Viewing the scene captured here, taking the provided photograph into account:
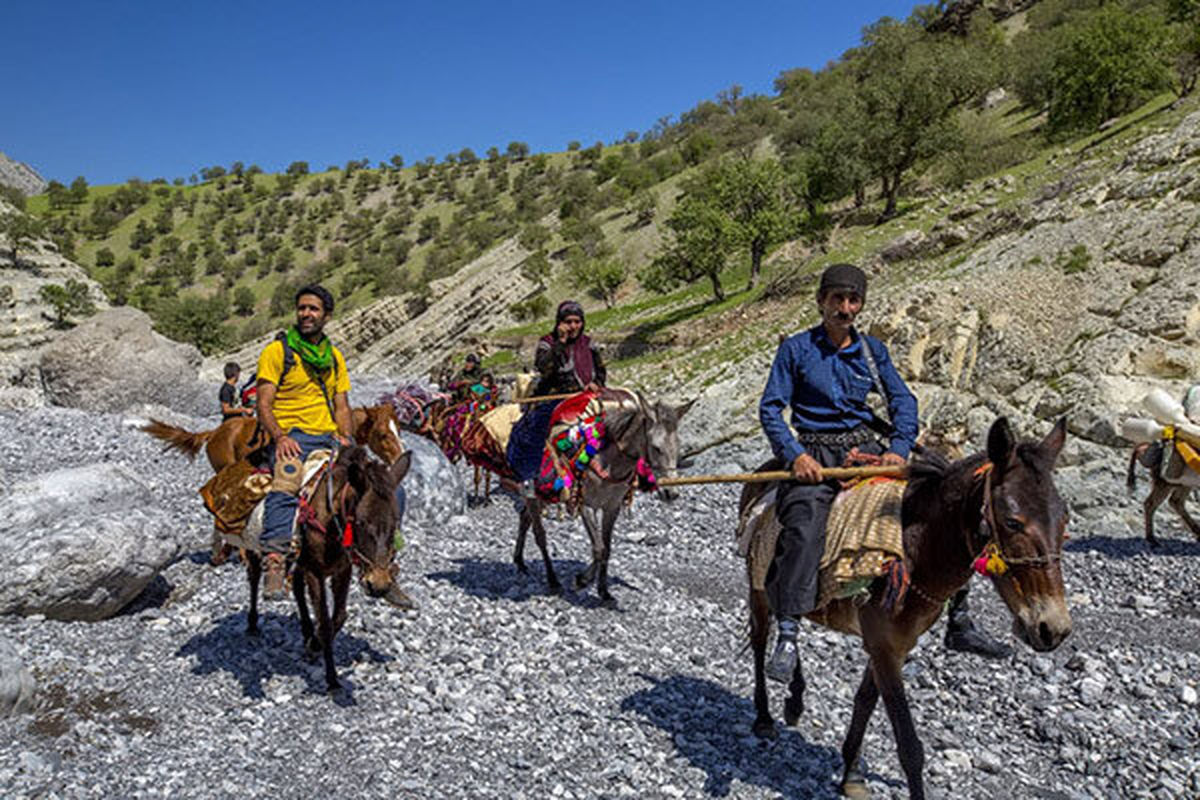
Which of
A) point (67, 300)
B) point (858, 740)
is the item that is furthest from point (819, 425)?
point (67, 300)

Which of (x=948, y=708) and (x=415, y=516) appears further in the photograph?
(x=415, y=516)

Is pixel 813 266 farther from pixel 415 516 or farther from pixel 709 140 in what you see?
pixel 709 140

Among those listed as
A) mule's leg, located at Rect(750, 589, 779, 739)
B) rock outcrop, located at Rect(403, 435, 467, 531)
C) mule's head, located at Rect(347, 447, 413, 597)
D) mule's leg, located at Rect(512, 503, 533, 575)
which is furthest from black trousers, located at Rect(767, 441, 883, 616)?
rock outcrop, located at Rect(403, 435, 467, 531)

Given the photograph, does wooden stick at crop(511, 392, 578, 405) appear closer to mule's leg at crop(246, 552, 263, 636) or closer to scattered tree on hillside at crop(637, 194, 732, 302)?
mule's leg at crop(246, 552, 263, 636)

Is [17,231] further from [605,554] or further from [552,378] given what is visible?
[605,554]

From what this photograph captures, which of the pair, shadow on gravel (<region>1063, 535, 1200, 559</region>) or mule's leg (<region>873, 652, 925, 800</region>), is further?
shadow on gravel (<region>1063, 535, 1200, 559</region>)

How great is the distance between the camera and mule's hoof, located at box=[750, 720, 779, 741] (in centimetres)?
615

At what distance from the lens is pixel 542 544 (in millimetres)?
9812

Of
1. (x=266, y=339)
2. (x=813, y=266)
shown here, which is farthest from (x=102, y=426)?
(x=266, y=339)

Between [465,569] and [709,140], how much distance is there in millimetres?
84734

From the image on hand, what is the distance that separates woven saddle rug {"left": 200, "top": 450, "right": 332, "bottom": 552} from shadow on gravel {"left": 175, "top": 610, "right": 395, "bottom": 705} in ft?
→ 3.80

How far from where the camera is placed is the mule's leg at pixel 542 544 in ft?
31.9

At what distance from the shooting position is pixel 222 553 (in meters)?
9.84

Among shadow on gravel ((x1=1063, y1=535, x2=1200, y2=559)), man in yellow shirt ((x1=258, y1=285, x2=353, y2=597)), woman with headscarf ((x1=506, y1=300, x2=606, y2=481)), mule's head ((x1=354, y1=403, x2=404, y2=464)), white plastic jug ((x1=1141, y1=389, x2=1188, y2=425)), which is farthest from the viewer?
shadow on gravel ((x1=1063, y1=535, x2=1200, y2=559))
